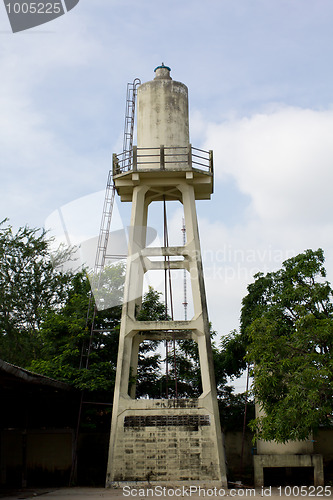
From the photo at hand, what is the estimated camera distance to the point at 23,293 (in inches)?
1292

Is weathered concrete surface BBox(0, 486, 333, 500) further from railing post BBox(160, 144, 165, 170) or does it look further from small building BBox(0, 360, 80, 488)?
railing post BBox(160, 144, 165, 170)

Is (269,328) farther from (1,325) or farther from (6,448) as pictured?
(1,325)

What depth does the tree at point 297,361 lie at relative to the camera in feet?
56.5

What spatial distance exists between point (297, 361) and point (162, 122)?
11.2 m

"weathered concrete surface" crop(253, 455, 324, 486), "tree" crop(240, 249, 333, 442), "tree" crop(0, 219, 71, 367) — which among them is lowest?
"weathered concrete surface" crop(253, 455, 324, 486)

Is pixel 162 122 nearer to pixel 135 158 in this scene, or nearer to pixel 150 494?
pixel 135 158

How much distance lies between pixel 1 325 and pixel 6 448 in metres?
9.94

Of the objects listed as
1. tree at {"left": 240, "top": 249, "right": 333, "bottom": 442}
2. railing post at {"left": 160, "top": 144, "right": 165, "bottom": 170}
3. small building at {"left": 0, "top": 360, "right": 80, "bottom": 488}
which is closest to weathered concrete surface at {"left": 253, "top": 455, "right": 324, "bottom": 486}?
tree at {"left": 240, "top": 249, "right": 333, "bottom": 442}

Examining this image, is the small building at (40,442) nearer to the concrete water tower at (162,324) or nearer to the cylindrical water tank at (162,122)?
the concrete water tower at (162,324)

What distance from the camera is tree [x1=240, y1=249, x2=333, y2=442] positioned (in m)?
17.2

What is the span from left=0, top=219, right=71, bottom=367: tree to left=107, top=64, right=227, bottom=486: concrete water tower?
10.3 metres

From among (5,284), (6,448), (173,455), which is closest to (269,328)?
(173,455)

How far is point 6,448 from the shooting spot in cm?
2364

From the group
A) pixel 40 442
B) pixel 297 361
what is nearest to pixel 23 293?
pixel 40 442
